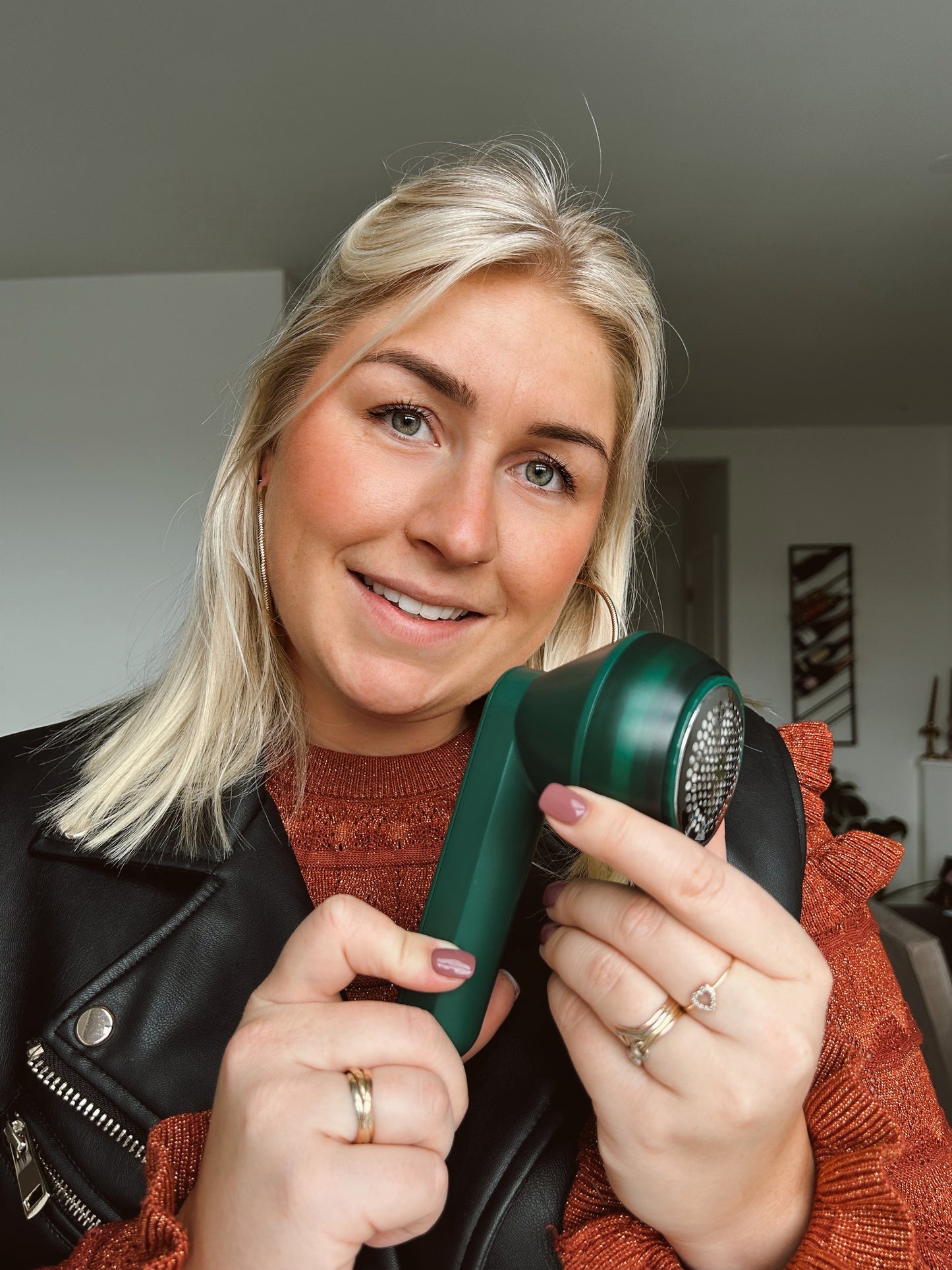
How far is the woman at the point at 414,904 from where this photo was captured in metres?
0.56

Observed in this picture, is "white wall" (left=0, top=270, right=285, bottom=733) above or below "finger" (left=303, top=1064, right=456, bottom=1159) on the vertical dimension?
above

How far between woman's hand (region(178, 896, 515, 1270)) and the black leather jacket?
0.20 meters

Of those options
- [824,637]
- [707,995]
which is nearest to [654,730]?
[707,995]

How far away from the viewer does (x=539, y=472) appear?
0.95 metres

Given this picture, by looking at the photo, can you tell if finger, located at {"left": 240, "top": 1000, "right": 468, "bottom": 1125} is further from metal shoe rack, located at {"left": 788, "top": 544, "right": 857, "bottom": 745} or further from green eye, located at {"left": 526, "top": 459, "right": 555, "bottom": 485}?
metal shoe rack, located at {"left": 788, "top": 544, "right": 857, "bottom": 745}

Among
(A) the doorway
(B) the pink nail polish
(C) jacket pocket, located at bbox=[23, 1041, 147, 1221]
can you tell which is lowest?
(C) jacket pocket, located at bbox=[23, 1041, 147, 1221]

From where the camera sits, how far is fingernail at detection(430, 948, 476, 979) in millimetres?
599

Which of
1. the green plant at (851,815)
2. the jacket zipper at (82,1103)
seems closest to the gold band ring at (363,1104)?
the jacket zipper at (82,1103)

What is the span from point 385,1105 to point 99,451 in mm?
3936

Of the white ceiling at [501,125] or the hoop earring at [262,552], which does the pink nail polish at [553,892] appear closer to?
the hoop earring at [262,552]

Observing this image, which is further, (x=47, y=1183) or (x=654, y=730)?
(x=47, y=1183)

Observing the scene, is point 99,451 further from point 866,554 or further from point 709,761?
point 866,554

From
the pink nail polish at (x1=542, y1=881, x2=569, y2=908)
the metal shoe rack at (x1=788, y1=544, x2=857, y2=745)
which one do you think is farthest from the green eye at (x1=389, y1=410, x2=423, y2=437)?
the metal shoe rack at (x1=788, y1=544, x2=857, y2=745)

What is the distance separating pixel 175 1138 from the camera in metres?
0.69
